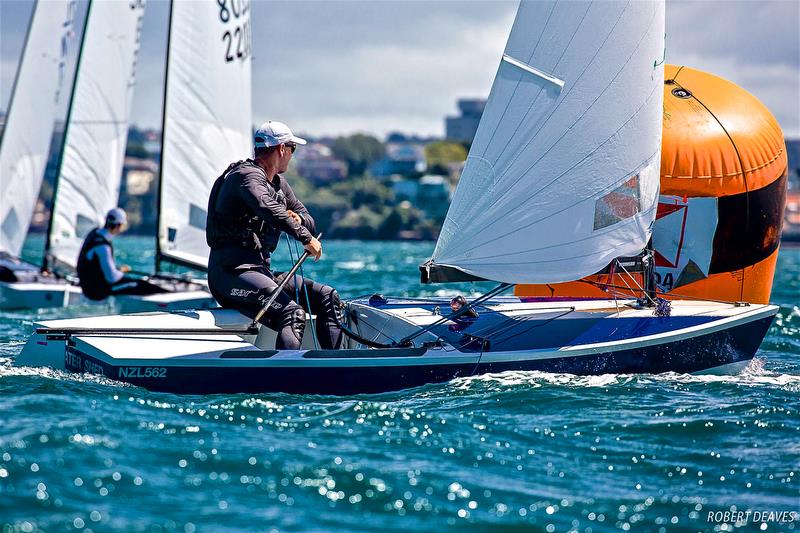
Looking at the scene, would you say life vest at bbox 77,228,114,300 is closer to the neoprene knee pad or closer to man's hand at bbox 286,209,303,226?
man's hand at bbox 286,209,303,226

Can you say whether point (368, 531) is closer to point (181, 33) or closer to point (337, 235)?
point (181, 33)

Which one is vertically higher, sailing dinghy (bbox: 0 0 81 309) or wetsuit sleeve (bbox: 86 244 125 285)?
sailing dinghy (bbox: 0 0 81 309)

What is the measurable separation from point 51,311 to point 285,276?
6.89m

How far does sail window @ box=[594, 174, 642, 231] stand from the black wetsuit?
1740 mm

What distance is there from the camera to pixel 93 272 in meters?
11.2

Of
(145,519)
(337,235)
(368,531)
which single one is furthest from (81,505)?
(337,235)

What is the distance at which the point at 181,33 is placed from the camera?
12.8 metres

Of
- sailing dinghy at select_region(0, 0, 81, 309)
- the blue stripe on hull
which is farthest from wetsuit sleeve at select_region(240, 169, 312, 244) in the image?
sailing dinghy at select_region(0, 0, 81, 309)

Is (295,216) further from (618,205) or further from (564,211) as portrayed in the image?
(618,205)

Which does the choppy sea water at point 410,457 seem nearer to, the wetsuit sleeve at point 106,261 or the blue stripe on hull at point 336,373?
the blue stripe on hull at point 336,373

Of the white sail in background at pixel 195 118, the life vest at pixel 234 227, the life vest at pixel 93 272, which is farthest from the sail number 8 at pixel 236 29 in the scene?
the life vest at pixel 234 227

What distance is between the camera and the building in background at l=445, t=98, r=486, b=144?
543ft

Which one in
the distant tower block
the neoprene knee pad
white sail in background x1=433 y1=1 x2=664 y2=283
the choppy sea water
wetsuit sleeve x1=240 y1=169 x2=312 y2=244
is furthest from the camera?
the distant tower block

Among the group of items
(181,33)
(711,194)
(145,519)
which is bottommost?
(145,519)
